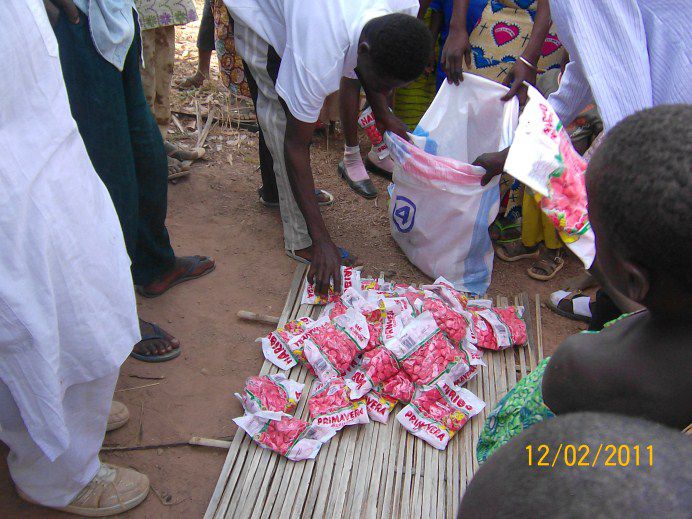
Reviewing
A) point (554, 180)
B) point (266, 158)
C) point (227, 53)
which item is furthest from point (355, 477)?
point (227, 53)

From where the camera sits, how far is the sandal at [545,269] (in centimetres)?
300

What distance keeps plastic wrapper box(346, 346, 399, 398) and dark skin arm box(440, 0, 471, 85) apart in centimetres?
149

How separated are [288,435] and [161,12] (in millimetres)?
2225

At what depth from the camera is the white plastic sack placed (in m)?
2.54

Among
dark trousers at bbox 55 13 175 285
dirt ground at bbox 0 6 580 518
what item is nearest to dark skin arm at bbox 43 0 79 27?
dark trousers at bbox 55 13 175 285

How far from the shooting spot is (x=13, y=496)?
1753mm

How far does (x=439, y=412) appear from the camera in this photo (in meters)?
2.04

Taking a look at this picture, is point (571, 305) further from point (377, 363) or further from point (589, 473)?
point (589, 473)

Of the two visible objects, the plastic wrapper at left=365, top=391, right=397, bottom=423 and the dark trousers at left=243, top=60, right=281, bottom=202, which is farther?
the dark trousers at left=243, top=60, right=281, bottom=202

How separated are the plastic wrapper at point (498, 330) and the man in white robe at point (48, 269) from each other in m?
1.47

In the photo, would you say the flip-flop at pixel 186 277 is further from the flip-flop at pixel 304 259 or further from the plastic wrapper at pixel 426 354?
the plastic wrapper at pixel 426 354

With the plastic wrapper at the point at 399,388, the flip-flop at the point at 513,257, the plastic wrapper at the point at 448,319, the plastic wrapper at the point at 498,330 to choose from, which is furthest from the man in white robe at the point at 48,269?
the flip-flop at the point at 513,257

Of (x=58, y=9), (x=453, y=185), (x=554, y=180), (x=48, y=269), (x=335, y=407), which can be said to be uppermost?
(x=58, y=9)
